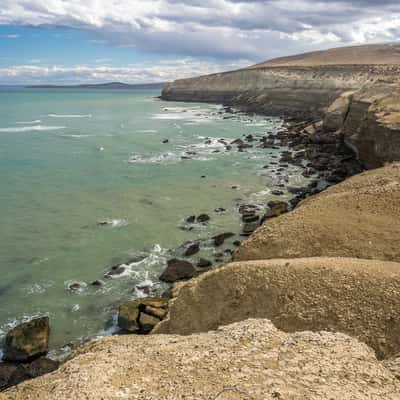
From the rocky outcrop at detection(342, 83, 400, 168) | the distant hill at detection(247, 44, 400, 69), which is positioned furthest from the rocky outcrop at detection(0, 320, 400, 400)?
the distant hill at detection(247, 44, 400, 69)

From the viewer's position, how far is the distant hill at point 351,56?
107 m

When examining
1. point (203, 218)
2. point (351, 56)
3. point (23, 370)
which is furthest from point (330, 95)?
point (23, 370)

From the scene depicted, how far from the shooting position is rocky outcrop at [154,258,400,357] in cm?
888

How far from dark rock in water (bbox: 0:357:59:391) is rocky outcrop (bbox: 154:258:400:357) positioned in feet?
11.6

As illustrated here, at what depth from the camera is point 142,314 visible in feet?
43.9

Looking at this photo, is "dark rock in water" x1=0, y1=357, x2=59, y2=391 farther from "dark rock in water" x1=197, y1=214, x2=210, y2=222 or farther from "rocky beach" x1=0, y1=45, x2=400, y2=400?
"dark rock in water" x1=197, y1=214, x2=210, y2=222

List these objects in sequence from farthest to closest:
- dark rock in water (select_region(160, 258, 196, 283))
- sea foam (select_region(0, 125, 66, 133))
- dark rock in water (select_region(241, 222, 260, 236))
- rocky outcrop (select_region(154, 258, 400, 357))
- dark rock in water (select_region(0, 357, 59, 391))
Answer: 1. sea foam (select_region(0, 125, 66, 133))
2. dark rock in water (select_region(241, 222, 260, 236))
3. dark rock in water (select_region(160, 258, 196, 283))
4. dark rock in water (select_region(0, 357, 59, 391))
5. rocky outcrop (select_region(154, 258, 400, 357))

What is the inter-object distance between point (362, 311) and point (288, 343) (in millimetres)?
2705

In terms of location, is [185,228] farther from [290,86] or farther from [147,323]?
[290,86]

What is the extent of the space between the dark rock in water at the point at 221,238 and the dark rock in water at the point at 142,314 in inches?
219

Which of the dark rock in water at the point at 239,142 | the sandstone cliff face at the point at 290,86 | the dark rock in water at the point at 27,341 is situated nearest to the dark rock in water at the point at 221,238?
the dark rock in water at the point at 27,341

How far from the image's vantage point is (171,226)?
2139 cm

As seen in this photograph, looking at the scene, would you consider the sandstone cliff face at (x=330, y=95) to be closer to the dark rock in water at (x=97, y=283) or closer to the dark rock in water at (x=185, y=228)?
the dark rock in water at (x=185, y=228)

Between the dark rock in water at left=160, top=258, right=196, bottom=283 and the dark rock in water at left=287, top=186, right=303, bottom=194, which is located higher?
the dark rock in water at left=287, top=186, right=303, bottom=194
